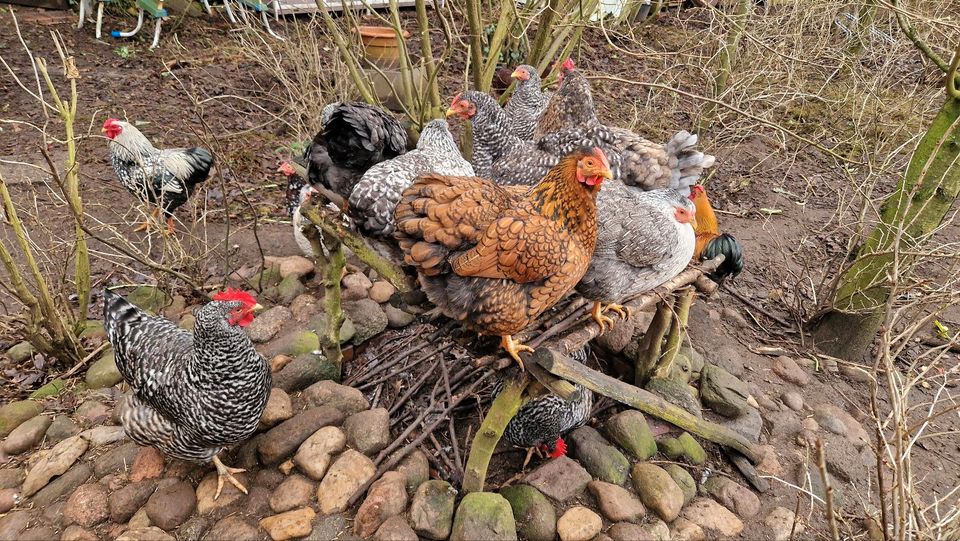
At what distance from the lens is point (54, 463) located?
2.53 meters

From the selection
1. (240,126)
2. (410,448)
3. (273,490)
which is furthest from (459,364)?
(240,126)

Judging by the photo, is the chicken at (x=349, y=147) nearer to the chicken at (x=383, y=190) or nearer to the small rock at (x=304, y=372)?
the chicken at (x=383, y=190)

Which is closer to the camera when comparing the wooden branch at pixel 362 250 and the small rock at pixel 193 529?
the small rock at pixel 193 529

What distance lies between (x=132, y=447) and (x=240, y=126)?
15.1ft

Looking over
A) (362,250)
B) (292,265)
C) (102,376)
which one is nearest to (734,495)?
(362,250)

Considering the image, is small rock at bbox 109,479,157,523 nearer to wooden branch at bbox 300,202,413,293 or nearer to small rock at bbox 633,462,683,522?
wooden branch at bbox 300,202,413,293

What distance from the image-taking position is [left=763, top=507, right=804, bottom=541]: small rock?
8.22ft

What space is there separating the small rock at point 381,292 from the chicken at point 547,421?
48.7 inches

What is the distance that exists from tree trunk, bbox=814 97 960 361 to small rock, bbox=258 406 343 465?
121 inches

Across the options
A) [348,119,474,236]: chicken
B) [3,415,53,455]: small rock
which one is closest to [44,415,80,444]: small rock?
[3,415,53,455]: small rock

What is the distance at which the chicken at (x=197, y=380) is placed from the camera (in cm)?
218

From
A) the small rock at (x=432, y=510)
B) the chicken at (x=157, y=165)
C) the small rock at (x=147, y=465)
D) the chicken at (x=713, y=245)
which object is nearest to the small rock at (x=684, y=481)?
the small rock at (x=432, y=510)

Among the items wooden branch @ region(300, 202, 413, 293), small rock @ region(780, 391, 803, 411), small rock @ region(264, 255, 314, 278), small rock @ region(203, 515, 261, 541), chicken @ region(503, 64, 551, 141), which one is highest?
chicken @ region(503, 64, 551, 141)

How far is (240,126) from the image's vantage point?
6168 mm
